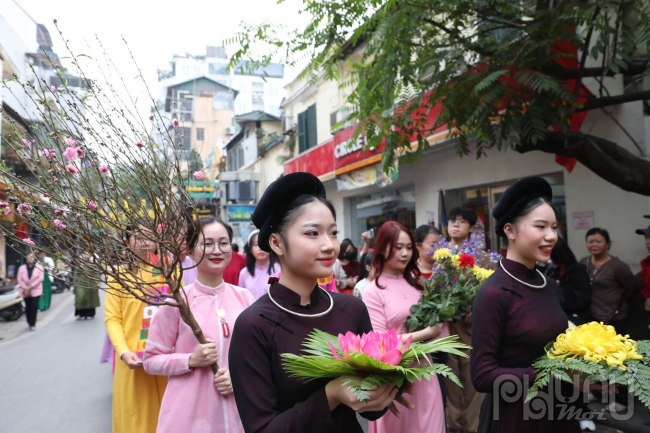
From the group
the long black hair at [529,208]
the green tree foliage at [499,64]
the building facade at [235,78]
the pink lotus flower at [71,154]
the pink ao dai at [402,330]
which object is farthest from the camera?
the building facade at [235,78]

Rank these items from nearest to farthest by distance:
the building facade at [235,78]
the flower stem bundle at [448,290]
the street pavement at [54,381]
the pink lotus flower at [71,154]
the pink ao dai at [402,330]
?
the pink lotus flower at [71,154] → the pink ao dai at [402,330] → the flower stem bundle at [448,290] → the street pavement at [54,381] → the building facade at [235,78]

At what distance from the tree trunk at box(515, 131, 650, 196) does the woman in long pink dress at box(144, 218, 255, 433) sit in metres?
3.78

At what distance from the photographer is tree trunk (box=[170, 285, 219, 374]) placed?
234 centimetres

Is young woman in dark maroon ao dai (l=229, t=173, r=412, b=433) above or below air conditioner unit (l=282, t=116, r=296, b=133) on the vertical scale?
below

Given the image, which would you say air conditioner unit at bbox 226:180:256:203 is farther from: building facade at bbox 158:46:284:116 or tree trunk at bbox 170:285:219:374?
building facade at bbox 158:46:284:116

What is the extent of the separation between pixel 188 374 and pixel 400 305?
67.5 inches

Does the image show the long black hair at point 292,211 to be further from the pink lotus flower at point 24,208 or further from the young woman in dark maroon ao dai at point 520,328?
the pink lotus flower at point 24,208

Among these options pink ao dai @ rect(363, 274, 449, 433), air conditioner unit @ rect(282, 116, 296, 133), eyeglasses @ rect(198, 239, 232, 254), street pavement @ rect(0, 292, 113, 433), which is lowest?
street pavement @ rect(0, 292, 113, 433)

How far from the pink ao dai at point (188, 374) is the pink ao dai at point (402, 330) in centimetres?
110

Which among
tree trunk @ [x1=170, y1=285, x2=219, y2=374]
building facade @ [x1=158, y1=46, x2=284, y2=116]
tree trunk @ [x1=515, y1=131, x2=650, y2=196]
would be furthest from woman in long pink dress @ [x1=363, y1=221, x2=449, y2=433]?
building facade @ [x1=158, y1=46, x2=284, y2=116]

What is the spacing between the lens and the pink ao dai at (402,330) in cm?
311

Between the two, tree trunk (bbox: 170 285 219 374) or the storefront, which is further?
the storefront

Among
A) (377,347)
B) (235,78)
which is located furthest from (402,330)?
(235,78)

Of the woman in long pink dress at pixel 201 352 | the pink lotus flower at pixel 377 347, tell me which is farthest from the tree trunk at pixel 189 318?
the pink lotus flower at pixel 377 347
